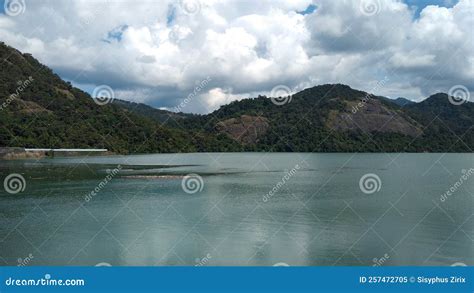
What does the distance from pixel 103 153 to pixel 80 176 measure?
84.3 metres

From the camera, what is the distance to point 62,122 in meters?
158

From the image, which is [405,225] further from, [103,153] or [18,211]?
[103,153]

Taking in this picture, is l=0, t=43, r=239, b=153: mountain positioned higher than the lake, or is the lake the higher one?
l=0, t=43, r=239, b=153: mountain

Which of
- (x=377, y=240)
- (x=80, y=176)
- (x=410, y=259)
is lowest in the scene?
(x=410, y=259)

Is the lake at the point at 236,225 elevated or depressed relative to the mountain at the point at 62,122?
depressed

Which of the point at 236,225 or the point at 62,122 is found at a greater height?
the point at 62,122

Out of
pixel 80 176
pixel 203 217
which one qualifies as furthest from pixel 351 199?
pixel 80 176

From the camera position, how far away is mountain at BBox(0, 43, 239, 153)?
460 ft

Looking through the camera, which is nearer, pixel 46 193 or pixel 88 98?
pixel 46 193

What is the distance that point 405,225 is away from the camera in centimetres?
2903

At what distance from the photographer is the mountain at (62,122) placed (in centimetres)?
14012

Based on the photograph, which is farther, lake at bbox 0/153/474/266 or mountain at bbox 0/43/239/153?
mountain at bbox 0/43/239/153

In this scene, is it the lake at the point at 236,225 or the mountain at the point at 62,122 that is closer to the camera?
the lake at the point at 236,225

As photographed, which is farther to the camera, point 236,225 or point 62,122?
point 62,122
